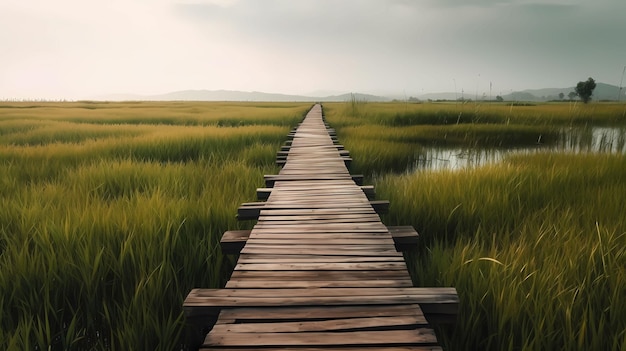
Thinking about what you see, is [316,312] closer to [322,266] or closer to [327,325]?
[327,325]

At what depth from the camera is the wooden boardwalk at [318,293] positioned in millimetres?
1716

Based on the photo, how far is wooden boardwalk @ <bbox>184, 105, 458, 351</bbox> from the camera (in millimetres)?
1716

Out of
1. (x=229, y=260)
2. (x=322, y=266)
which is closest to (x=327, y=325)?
(x=322, y=266)

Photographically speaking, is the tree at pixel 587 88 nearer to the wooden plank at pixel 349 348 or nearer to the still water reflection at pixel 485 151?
the still water reflection at pixel 485 151

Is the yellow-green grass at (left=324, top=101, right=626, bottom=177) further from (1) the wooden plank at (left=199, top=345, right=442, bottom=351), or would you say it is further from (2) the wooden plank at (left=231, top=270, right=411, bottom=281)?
Answer: (1) the wooden plank at (left=199, top=345, right=442, bottom=351)

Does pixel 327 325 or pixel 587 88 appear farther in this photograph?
pixel 587 88

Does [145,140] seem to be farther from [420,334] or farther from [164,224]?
[420,334]

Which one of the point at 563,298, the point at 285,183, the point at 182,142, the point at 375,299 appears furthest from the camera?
the point at 182,142

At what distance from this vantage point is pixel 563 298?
7.36ft

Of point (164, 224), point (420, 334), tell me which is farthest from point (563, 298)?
point (164, 224)

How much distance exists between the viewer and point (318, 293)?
208 centimetres

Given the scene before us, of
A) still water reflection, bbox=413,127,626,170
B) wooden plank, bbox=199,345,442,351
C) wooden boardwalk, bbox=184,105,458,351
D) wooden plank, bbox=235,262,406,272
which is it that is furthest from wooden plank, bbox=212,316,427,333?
still water reflection, bbox=413,127,626,170

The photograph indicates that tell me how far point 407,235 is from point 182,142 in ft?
23.6

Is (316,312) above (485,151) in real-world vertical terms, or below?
above
